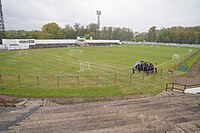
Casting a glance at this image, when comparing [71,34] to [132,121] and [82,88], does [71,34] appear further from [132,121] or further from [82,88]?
[132,121]

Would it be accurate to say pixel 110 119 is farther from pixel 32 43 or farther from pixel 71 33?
pixel 71 33

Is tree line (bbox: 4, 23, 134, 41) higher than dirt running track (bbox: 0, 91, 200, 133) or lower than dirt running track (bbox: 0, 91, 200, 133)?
higher

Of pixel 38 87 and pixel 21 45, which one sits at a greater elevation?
pixel 21 45

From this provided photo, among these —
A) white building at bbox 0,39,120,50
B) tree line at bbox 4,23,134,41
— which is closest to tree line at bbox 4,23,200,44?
tree line at bbox 4,23,134,41

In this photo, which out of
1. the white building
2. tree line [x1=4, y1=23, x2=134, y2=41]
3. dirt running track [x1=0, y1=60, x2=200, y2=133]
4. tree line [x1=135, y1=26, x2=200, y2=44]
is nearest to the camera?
dirt running track [x1=0, y1=60, x2=200, y2=133]

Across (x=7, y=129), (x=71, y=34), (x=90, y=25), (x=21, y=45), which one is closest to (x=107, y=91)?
(x=7, y=129)

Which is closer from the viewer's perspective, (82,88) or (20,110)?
(20,110)

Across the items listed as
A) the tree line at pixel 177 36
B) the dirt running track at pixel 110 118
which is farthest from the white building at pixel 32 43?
the tree line at pixel 177 36

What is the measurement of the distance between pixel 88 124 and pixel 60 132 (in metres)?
1.38

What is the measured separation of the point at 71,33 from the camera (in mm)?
107188

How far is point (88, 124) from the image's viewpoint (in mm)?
7262

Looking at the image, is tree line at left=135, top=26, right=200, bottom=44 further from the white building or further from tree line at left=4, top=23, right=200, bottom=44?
the white building

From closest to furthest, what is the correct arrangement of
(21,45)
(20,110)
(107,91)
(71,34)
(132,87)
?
(20,110), (107,91), (132,87), (21,45), (71,34)

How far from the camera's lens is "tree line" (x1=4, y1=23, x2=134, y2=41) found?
85750mm
